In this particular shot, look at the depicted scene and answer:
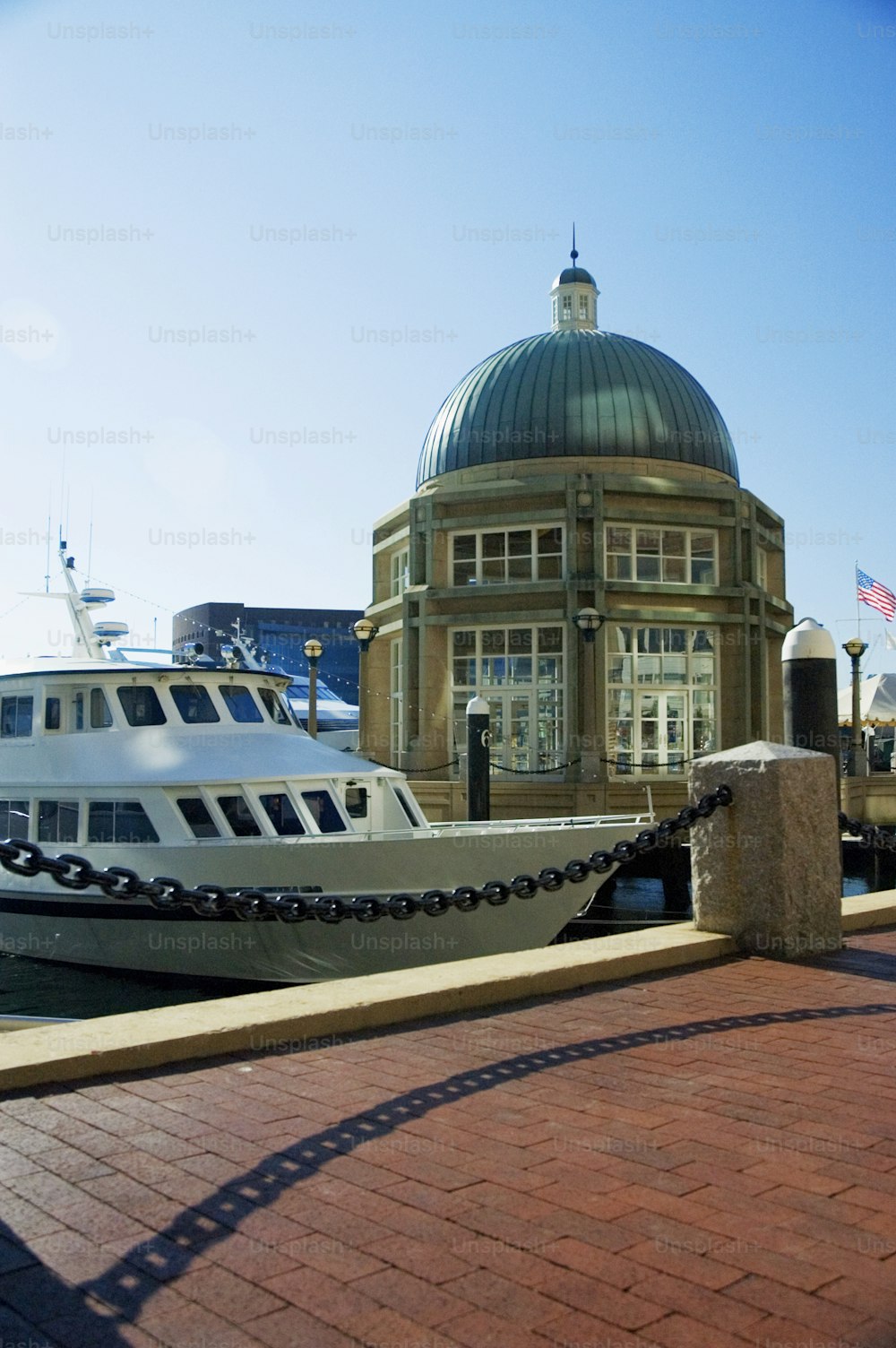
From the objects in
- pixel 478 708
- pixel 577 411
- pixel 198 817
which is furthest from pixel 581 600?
pixel 198 817

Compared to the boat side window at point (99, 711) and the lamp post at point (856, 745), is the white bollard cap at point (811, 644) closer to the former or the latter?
the boat side window at point (99, 711)

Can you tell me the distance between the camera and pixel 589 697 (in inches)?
1061

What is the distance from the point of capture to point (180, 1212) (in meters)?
3.50

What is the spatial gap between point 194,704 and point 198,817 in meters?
2.07

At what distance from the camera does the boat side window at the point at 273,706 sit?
56.3ft

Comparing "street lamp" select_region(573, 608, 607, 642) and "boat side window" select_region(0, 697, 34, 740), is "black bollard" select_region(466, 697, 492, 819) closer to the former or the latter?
"street lamp" select_region(573, 608, 607, 642)

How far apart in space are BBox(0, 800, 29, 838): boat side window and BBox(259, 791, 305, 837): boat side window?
140 inches

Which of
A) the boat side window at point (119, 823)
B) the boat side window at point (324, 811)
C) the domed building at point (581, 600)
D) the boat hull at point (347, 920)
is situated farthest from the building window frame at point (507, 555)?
the boat side window at point (119, 823)

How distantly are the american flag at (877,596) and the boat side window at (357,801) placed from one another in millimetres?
22982

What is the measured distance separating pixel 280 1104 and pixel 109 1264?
1406 mm

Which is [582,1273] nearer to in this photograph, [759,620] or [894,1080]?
[894,1080]

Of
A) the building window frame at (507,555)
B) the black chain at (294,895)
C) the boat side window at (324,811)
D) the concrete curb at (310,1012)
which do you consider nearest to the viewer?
the concrete curb at (310,1012)

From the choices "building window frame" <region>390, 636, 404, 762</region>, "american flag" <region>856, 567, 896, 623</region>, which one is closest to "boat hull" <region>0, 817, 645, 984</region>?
"building window frame" <region>390, 636, 404, 762</region>

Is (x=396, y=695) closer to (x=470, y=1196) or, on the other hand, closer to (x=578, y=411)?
(x=578, y=411)
